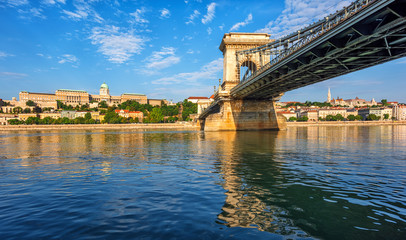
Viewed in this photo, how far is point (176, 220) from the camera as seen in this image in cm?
524

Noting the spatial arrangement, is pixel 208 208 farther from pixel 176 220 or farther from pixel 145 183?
pixel 145 183

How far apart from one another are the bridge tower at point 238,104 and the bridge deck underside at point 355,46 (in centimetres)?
1446

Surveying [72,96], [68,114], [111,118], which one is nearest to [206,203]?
[111,118]

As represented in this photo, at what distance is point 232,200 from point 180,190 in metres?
1.85

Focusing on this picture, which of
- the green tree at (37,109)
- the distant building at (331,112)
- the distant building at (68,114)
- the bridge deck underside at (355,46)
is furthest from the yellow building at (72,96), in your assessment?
the bridge deck underside at (355,46)

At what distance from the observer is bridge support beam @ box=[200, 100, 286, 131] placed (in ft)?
150

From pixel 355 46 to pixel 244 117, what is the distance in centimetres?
2924

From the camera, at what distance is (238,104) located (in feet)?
152

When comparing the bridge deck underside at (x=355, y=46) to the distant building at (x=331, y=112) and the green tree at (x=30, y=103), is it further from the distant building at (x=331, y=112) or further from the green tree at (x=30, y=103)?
the green tree at (x=30, y=103)

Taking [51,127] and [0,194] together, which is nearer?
[0,194]

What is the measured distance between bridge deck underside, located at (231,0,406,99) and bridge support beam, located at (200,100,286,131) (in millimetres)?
14393

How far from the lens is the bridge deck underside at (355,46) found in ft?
45.9

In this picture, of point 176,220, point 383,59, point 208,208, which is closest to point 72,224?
point 176,220

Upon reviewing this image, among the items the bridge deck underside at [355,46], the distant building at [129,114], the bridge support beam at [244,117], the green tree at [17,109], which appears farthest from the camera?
the green tree at [17,109]
